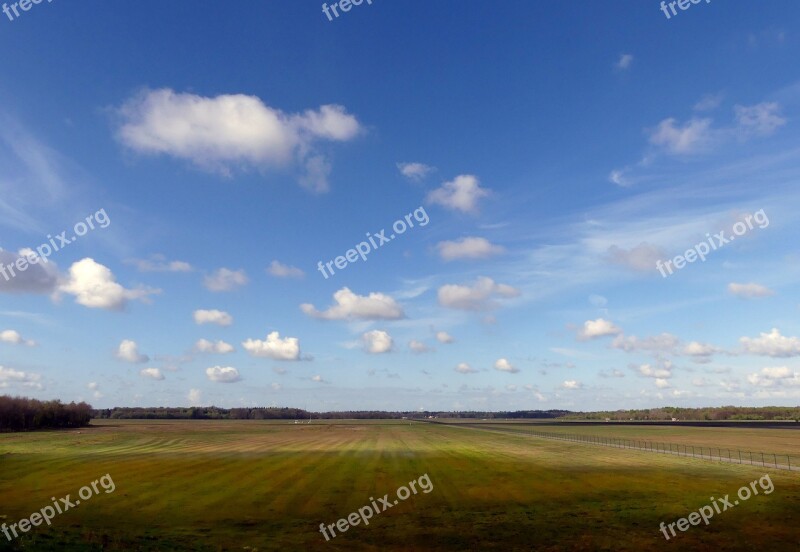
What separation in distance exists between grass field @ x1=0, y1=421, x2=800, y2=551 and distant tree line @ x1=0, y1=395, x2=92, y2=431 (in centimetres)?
→ 12712

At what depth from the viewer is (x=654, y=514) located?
125ft


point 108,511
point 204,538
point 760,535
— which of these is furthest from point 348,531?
point 760,535

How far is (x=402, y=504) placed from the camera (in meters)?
42.3

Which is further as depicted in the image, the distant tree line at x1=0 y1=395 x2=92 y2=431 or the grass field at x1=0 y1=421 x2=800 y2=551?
the distant tree line at x1=0 y1=395 x2=92 y2=431

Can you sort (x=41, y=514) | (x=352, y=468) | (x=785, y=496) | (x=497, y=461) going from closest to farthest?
(x=41, y=514)
(x=785, y=496)
(x=352, y=468)
(x=497, y=461)

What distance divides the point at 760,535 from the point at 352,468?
4349cm

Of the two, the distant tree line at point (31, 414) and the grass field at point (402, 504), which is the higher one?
the distant tree line at point (31, 414)

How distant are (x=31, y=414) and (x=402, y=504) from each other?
618 feet

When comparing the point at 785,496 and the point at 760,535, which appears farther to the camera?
the point at 785,496

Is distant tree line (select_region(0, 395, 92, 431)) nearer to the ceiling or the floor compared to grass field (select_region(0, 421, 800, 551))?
nearer to the ceiling

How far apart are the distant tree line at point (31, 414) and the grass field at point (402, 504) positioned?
127122 mm

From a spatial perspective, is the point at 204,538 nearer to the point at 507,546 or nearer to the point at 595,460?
the point at 507,546

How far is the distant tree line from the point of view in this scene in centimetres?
17412

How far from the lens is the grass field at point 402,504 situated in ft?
103
